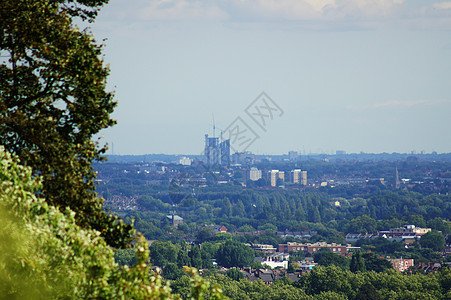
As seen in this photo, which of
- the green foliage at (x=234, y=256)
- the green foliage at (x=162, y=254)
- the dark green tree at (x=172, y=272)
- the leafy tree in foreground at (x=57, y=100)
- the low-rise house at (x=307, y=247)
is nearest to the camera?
the leafy tree in foreground at (x=57, y=100)

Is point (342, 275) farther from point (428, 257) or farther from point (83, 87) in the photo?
point (83, 87)

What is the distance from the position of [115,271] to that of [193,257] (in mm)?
89320

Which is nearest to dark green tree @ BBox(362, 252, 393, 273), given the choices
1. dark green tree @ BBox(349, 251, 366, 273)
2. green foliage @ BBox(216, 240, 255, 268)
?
dark green tree @ BBox(349, 251, 366, 273)

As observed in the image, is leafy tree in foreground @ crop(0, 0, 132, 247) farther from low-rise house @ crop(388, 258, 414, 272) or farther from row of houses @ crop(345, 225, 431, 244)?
row of houses @ crop(345, 225, 431, 244)

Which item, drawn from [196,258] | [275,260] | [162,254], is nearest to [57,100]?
[196,258]

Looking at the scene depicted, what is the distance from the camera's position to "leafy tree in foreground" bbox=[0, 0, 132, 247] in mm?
10953

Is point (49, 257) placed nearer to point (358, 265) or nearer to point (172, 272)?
point (358, 265)

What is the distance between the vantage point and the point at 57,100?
11500mm

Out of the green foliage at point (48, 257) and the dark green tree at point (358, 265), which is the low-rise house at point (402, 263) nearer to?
the dark green tree at point (358, 265)

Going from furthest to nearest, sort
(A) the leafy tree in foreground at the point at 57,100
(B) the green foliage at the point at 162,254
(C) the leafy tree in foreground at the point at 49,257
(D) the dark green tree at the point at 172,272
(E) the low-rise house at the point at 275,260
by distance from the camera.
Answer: (E) the low-rise house at the point at 275,260, (B) the green foliage at the point at 162,254, (D) the dark green tree at the point at 172,272, (A) the leafy tree in foreground at the point at 57,100, (C) the leafy tree in foreground at the point at 49,257

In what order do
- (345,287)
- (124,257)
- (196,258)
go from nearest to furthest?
(345,287), (124,257), (196,258)

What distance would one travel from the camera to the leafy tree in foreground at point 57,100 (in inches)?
431

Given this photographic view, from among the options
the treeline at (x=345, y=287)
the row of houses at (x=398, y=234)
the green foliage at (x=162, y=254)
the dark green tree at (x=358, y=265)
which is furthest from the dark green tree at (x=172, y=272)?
the row of houses at (x=398, y=234)

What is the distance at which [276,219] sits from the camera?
186625 mm
